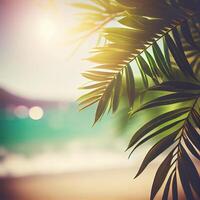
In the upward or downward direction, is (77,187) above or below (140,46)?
above

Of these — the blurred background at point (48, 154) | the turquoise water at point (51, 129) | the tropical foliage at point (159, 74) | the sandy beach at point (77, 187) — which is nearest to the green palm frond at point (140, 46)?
the tropical foliage at point (159, 74)

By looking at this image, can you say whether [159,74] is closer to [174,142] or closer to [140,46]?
[140,46]

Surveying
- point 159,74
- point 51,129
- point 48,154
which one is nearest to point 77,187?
point 159,74

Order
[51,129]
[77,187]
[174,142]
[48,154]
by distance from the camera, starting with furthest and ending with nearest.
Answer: [51,129]
[48,154]
[77,187]
[174,142]

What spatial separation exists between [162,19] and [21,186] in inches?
85.6

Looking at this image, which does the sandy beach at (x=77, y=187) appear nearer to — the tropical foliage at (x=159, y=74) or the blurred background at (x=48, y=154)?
the blurred background at (x=48, y=154)

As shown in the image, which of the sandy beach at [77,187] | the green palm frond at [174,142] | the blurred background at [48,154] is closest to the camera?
the green palm frond at [174,142]

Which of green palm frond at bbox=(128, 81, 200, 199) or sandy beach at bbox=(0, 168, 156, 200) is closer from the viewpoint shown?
green palm frond at bbox=(128, 81, 200, 199)

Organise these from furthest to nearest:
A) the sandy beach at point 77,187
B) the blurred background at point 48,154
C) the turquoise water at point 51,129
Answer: the turquoise water at point 51,129, the sandy beach at point 77,187, the blurred background at point 48,154

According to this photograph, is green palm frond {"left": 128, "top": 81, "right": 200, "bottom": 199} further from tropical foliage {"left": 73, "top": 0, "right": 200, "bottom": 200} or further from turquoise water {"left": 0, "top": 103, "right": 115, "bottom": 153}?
turquoise water {"left": 0, "top": 103, "right": 115, "bottom": 153}

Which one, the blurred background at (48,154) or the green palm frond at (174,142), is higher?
the blurred background at (48,154)

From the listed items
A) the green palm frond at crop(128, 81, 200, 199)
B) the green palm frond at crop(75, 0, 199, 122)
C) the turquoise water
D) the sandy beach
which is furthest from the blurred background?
the turquoise water

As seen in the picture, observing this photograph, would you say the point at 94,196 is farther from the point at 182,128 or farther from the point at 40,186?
the point at 182,128

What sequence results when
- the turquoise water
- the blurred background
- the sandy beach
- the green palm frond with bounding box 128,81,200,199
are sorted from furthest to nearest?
the turquoise water → the sandy beach → the blurred background → the green palm frond with bounding box 128,81,200,199
